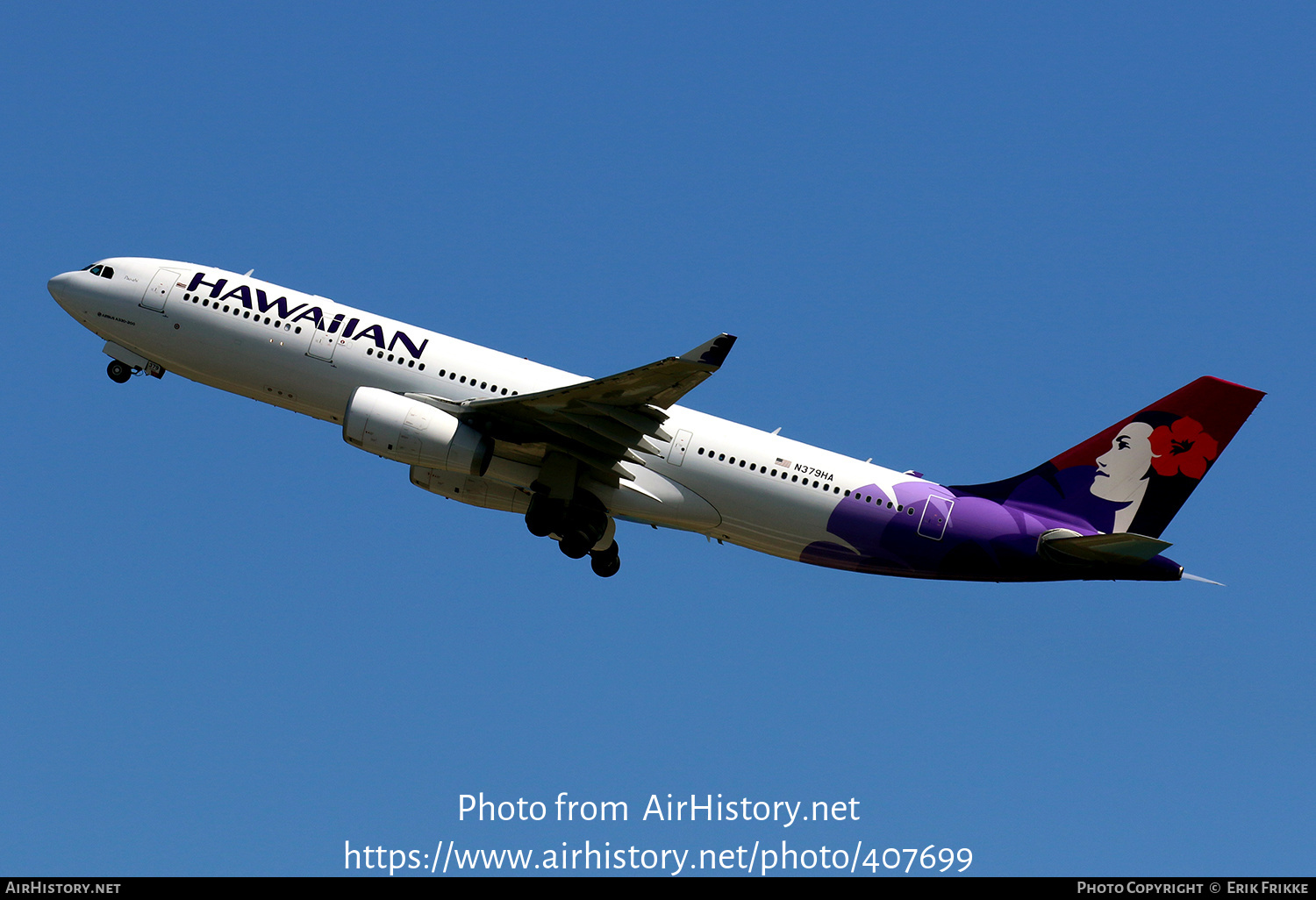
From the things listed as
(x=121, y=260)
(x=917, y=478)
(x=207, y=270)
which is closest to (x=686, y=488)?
(x=917, y=478)

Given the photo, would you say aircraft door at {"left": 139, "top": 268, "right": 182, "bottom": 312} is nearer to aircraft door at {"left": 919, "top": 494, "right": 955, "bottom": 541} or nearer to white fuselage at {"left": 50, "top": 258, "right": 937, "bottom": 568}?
white fuselage at {"left": 50, "top": 258, "right": 937, "bottom": 568}

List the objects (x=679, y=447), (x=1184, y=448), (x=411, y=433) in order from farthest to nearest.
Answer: (x=1184, y=448) < (x=679, y=447) < (x=411, y=433)

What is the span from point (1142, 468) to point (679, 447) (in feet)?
39.6

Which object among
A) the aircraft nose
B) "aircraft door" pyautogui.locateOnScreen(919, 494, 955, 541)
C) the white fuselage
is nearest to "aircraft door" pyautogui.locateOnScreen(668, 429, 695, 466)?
the white fuselage

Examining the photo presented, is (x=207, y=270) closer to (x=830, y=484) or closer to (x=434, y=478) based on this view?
(x=434, y=478)

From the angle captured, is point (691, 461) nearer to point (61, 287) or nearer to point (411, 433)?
point (411, 433)

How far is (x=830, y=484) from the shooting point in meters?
33.9

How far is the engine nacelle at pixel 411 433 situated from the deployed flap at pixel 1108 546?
47.2ft

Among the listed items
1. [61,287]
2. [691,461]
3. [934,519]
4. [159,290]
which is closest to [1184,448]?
[934,519]

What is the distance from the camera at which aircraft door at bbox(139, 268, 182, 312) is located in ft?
115

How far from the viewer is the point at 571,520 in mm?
34312

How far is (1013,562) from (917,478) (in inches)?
126

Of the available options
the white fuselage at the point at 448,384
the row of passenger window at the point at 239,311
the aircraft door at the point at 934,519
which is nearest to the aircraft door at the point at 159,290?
the white fuselage at the point at 448,384
